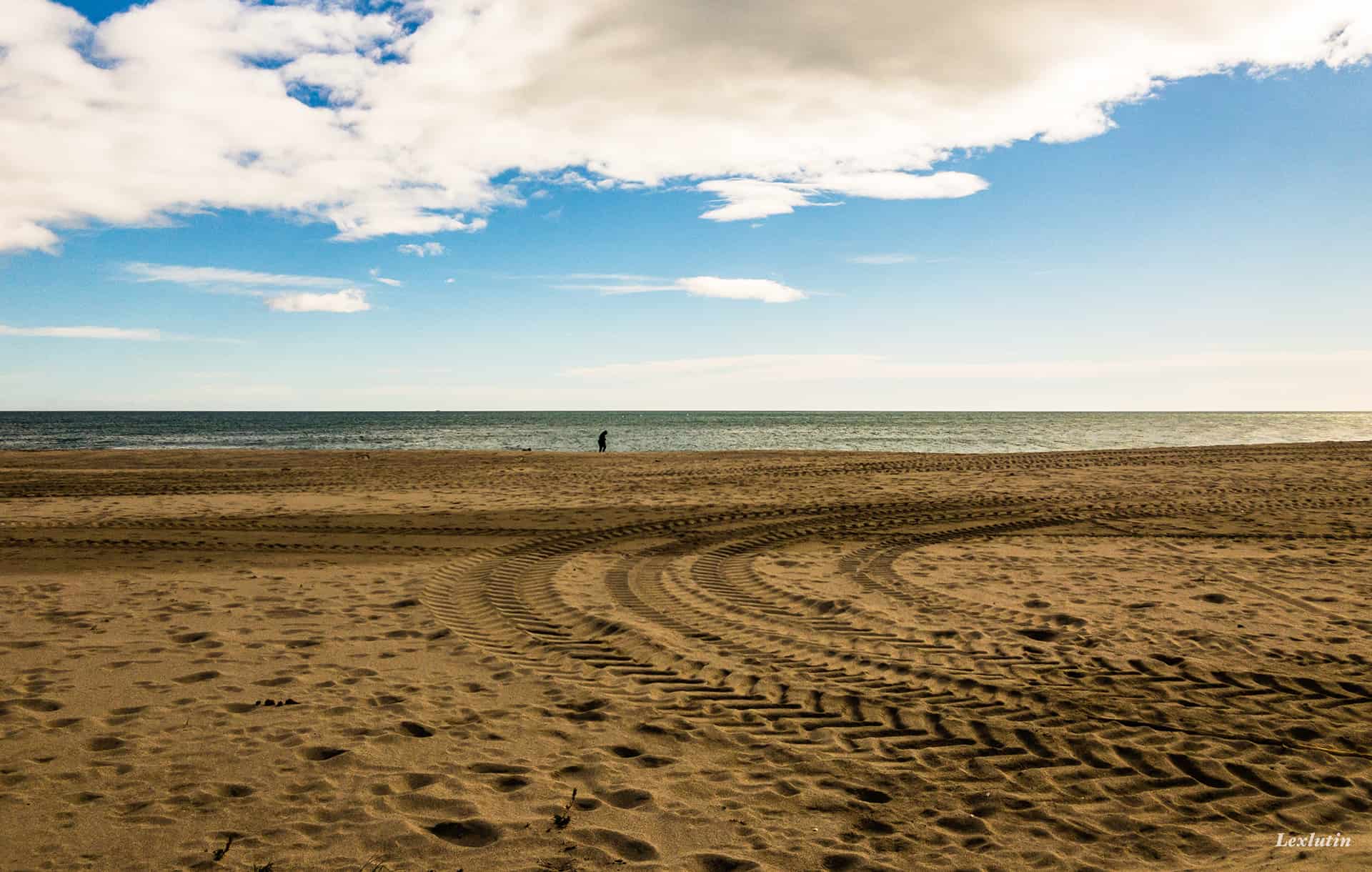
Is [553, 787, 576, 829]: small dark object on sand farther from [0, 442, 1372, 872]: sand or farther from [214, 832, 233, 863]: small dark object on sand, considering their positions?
[214, 832, 233, 863]: small dark object on sand

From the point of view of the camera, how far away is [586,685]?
6215 mm

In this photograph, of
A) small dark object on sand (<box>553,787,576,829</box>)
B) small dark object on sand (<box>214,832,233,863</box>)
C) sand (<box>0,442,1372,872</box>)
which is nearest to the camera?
small dark object on sand (<box>214,832,233,863</box>)

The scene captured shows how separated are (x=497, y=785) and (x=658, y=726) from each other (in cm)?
126

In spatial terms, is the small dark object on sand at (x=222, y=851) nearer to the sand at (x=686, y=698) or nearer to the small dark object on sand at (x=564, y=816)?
the sand at (x=686, y=698)

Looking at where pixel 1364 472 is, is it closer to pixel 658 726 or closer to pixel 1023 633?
pixel 1023 633

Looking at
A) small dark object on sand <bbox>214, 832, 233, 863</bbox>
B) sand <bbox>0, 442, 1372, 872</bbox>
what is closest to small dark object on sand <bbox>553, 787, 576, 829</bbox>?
sand <bbox>0, 442, 1372, 872</bbox>

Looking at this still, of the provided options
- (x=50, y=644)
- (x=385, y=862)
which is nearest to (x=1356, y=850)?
(x=385, y=862)

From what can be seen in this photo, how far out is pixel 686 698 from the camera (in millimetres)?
5930

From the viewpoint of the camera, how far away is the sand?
13.1ft

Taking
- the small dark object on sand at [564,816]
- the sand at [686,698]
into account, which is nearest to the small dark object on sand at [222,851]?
the sand at [686,698]

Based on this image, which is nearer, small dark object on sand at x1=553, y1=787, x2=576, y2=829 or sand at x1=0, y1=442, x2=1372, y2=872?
sand at x1=0, y1=442, x2=1372, y2=872

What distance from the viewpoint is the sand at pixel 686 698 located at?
399 centimetres

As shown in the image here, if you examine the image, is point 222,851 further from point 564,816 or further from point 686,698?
point 686,698

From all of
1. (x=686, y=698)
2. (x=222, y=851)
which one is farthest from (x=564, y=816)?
(x=686, y=698)
